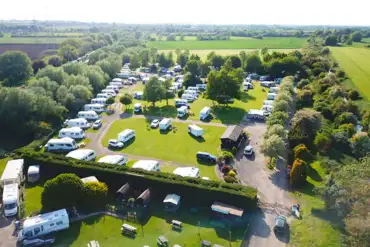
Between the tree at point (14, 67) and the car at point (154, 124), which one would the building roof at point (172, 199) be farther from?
the tree at point (14, 67)

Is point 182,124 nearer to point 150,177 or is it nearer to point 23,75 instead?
point 150,177

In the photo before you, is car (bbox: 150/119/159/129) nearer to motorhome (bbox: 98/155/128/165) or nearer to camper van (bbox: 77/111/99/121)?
camper van (bbox: 77/111/99/121)

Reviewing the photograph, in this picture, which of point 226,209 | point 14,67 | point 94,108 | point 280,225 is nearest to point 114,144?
point 94,108

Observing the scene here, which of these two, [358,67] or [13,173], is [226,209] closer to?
[13,173]

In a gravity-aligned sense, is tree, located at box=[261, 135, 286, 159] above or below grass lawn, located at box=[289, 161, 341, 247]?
above

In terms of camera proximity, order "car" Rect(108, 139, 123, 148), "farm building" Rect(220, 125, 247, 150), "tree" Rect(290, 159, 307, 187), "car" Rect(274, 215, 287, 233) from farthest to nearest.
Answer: "car" Rect(108, 139, 123, 148) < "farm building" Rect(220, 125, 247, 150) < "tree" Rect(290, 159, 307, 187) < "car" Rect(274, 215, 287, 233)

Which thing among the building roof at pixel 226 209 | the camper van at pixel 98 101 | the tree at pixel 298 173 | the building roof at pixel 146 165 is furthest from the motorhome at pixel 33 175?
the tree at pixel 298 173

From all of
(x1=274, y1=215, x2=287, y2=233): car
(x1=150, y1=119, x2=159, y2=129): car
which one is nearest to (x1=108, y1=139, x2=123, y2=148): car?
(x1=150, y1=119, x2=159, y2=129): car

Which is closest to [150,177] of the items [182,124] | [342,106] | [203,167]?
[203,167]
